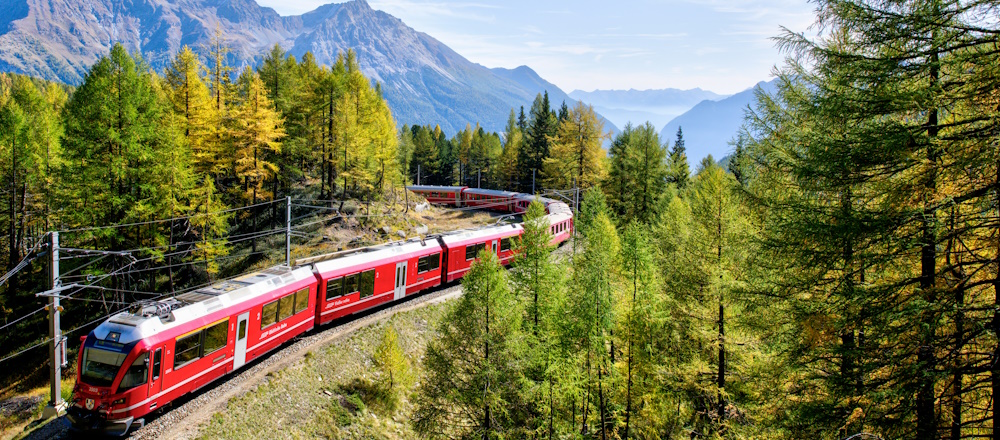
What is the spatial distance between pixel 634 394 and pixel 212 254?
22911 mm

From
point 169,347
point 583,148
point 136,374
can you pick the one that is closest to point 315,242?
point 169,347

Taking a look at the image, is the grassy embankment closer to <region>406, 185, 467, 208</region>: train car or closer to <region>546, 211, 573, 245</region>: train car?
<region>406, 185, 467, 208</region>: train car

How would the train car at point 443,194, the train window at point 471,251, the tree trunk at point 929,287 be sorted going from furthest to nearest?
the train car at point 443,194
the train window at point 471,251
the tree trunk at point 929,287

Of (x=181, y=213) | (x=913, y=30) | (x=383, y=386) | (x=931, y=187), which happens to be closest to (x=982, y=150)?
(x=931, y=187)

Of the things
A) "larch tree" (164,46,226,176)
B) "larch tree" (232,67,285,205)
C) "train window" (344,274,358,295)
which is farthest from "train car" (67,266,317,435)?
"larch tree" (232,67,285,205)

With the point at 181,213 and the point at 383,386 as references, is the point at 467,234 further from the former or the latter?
the point at 181,213

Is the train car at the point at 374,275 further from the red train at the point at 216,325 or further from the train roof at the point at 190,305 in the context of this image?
the train roof at the point at 190,305

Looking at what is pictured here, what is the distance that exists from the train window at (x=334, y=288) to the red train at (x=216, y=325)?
0.04 metres

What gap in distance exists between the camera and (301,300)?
723 inches

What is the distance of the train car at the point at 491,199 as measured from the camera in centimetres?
5381

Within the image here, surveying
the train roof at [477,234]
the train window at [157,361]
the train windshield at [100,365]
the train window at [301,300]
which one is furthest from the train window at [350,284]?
the train windshield at [100,365]

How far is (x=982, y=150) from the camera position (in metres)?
5.99

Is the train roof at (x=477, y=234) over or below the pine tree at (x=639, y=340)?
over

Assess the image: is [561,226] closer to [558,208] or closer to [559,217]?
[559,217]
